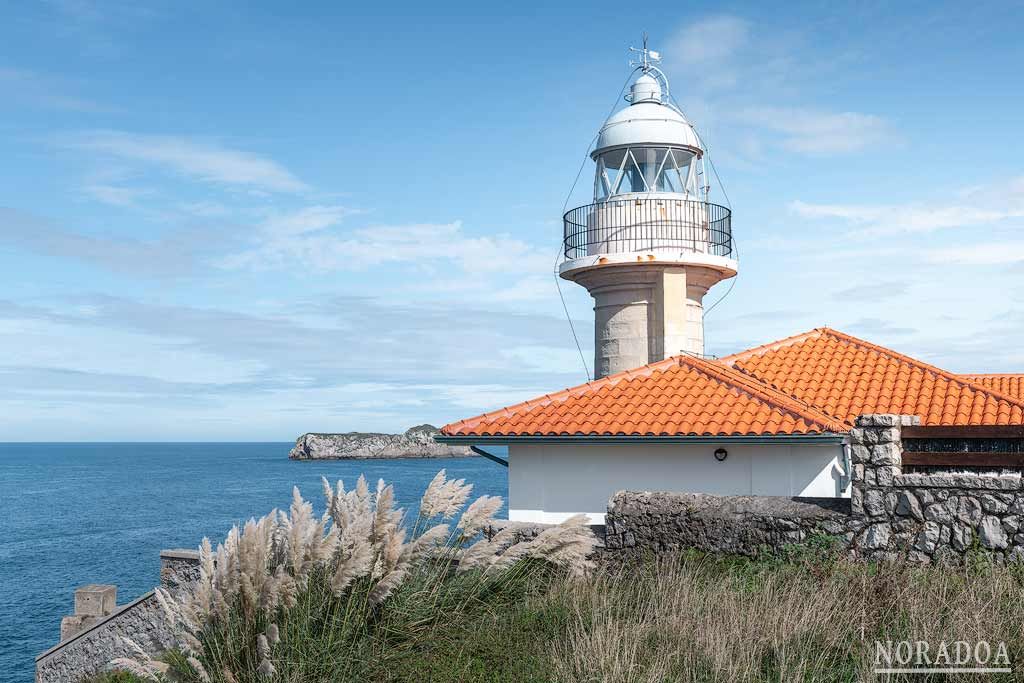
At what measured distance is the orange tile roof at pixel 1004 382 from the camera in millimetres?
17547

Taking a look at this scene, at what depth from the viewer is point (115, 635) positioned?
14320 millimetres

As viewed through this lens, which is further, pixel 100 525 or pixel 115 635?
pixel 100 525

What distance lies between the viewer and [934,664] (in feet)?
19.2

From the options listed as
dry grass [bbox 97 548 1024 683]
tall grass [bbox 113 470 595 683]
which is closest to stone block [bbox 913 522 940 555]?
dry grass [bbox 97 548 1024 683]

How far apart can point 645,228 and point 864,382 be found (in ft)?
17.4

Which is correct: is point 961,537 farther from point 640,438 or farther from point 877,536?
point 640,438

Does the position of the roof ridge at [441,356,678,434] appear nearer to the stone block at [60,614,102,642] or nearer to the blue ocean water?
the blue ocean water

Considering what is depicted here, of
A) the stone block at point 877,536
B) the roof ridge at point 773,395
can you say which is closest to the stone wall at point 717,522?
the stone block at point 877,536

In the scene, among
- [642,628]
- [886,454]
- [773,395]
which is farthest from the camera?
[773,395]

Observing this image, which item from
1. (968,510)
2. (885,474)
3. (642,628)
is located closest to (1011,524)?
(968,510)

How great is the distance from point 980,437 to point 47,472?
493 ft

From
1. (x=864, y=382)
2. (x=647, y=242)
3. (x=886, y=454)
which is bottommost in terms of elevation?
(x=886, y=454)

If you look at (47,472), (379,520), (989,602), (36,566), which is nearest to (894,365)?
(989,602)

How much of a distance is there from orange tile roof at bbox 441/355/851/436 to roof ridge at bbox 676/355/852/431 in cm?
1
